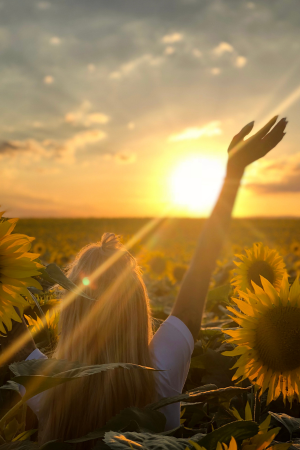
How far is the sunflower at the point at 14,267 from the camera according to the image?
975 mm

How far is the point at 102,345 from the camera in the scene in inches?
61.5

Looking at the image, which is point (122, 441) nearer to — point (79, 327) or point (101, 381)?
point (101, 381)

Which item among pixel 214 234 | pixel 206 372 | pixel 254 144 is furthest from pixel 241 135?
pixel 206 372

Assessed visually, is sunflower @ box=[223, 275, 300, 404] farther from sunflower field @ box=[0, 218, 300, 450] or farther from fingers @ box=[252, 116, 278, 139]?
fingers @ box=[252, 116, 278, 139]

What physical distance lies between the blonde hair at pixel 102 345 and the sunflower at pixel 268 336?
1.42 feet

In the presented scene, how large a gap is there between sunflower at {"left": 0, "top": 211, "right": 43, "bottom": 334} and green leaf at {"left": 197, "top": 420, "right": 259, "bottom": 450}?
0.57 meters

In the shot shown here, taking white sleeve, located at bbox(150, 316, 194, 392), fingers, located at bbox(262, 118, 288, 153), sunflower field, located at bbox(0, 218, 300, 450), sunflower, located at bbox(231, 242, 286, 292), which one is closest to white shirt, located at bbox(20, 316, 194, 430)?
white sleeve, located at bbox(150, 316, 194, 392)

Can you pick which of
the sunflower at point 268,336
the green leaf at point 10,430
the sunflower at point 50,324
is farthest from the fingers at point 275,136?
the green leaf at point 10,430

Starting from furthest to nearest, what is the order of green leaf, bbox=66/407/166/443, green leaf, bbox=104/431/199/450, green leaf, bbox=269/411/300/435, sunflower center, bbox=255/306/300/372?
sunflower center, bbox=255/306/300/372 → green leaf, bbox=269/411/300/435 → green leaf, bbox=66/407/166/443 → green leaf, bbox=104/431/199/450

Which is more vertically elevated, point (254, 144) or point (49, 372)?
point (254, 144)

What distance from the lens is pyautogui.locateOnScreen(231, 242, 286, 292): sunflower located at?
2469 mm

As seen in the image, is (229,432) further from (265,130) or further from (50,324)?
(50,324)

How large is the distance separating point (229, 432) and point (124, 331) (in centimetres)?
90

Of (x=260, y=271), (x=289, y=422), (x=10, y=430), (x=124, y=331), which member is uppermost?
(x=260, y=271)
